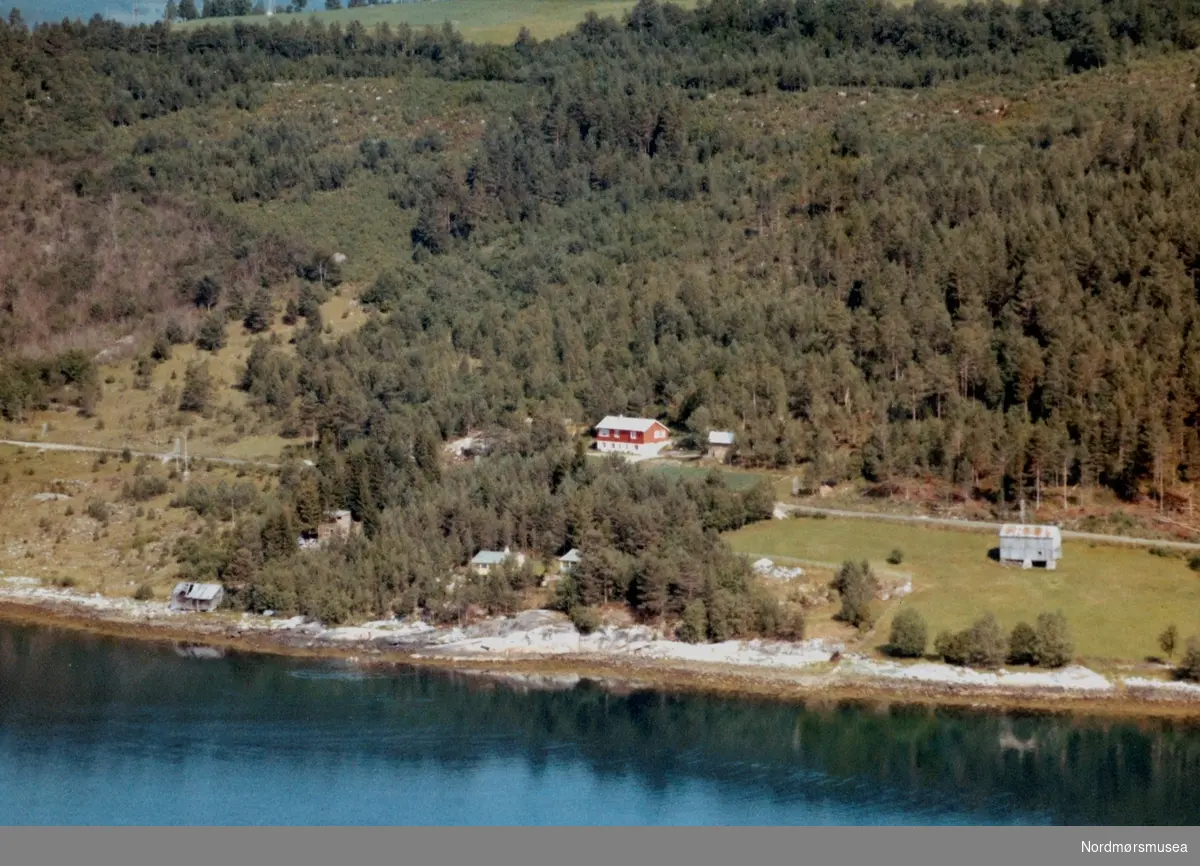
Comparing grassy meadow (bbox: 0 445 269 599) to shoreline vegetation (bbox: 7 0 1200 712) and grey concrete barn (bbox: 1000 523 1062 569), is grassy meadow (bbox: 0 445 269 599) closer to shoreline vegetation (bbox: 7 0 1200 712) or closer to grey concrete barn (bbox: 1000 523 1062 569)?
shoreline vegetation (bbox: 7 0 1200 712)

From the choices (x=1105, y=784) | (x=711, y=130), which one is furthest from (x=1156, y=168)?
(x=1105, y=784)

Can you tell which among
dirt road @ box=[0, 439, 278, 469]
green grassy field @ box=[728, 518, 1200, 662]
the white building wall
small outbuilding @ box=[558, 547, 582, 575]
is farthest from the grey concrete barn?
dirt road @ box=[0, 439, 278, 469]

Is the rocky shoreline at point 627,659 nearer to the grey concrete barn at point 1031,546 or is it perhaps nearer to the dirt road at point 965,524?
the grey concrete barn at point 1031,546

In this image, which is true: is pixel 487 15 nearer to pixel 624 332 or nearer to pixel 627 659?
pixel 624 332

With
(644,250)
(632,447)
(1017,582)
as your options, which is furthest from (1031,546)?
(644,250)

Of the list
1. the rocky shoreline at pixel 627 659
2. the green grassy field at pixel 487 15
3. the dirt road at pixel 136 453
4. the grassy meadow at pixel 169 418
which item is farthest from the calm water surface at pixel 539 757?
the green grassy field at pixel 487 15

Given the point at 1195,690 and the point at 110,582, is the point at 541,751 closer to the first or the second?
the point at 1195,690
